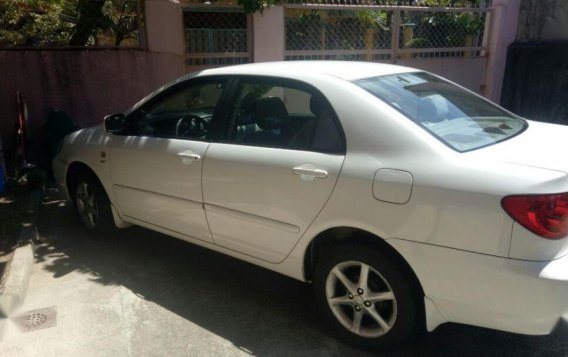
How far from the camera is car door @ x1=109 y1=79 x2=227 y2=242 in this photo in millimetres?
3521

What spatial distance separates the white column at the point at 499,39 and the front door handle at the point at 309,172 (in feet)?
25.8

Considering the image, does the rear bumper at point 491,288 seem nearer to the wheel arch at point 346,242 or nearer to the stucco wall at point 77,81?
the wheel arch at point 346,242

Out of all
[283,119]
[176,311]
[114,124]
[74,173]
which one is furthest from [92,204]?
[283,119]

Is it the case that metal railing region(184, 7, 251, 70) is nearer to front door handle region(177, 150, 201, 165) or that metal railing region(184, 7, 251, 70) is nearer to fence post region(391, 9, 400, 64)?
fence post region(391, 9, 400, 64)

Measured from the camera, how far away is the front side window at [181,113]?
3.72 meters

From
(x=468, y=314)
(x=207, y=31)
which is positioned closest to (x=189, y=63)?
(x=207, y=31)

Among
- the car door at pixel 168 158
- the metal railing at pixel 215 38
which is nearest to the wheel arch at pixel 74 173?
the car door at pixel 168 158

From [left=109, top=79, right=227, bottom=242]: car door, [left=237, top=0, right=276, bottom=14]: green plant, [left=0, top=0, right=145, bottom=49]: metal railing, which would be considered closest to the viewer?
[left=109, top=79, right=227, bottom=242]: car door

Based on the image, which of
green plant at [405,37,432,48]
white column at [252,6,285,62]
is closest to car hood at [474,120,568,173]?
white column at [252,6,285,62]

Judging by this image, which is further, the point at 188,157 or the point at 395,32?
the point at 395,32

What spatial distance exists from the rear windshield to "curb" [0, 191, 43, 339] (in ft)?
9.03

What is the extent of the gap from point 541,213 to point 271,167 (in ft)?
4.84

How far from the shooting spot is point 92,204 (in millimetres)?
4516

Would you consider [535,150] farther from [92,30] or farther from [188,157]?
[92,30]
